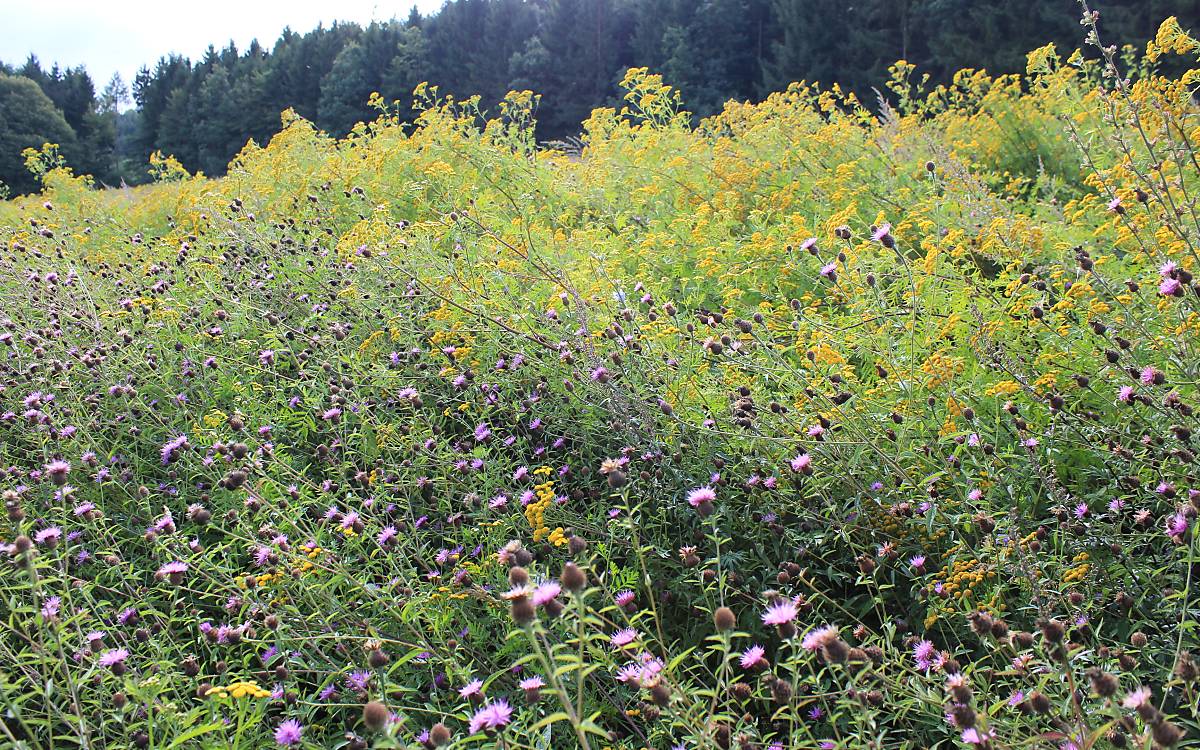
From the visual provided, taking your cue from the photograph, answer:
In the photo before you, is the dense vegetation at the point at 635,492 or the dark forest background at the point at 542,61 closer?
the dense vegetation at the point at 635,492

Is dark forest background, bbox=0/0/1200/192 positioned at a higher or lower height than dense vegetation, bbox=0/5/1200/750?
higher

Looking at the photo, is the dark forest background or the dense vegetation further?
the dark forest background

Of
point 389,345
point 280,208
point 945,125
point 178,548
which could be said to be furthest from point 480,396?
point 945,125

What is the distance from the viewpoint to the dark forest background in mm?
23438

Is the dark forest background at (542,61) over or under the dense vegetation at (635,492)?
over

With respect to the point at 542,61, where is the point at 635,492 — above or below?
below

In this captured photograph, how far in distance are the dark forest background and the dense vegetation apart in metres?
14.6

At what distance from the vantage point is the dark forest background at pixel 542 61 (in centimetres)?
2344

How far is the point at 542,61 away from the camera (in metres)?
35.6

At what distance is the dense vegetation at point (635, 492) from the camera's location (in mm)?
1772

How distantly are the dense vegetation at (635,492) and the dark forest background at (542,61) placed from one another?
14.6 meters

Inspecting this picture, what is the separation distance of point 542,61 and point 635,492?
35.9 m

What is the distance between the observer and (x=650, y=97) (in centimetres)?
709

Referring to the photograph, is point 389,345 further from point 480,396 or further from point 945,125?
point 945,125
